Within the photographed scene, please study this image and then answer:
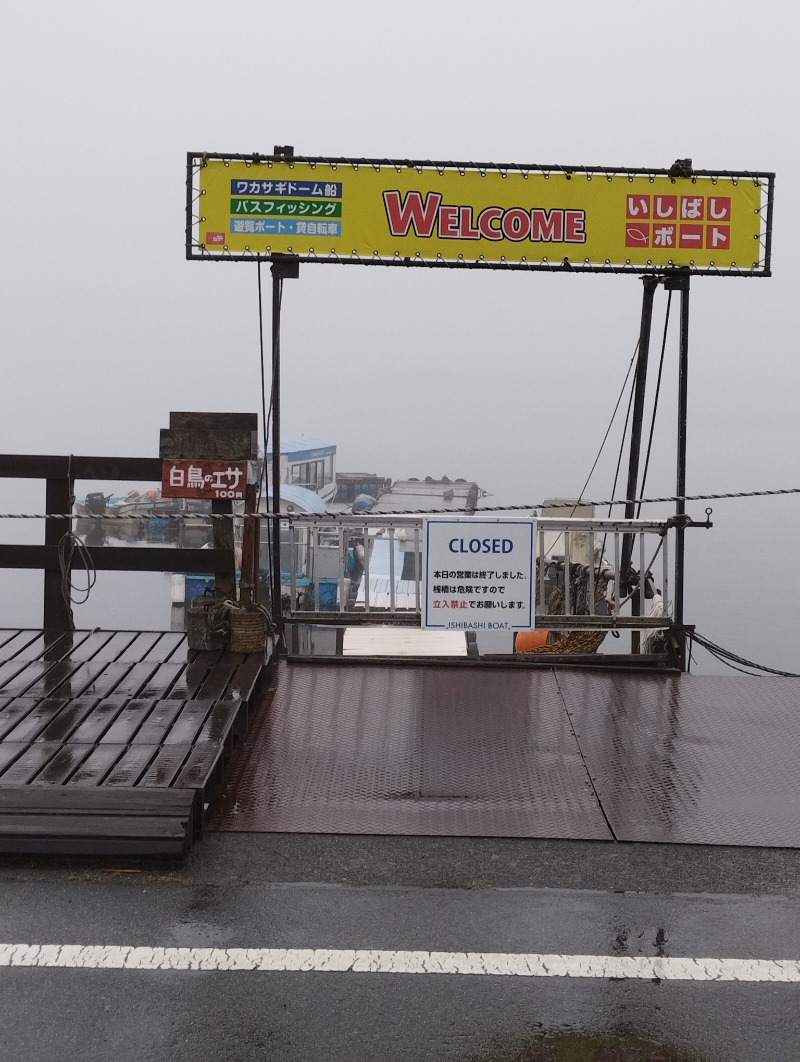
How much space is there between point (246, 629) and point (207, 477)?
117 centimetres

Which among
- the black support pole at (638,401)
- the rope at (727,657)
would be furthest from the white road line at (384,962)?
the black support pole at (638,401)

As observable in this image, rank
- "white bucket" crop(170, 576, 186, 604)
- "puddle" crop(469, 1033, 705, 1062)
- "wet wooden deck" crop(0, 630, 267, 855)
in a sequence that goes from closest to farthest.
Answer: "puddle" crop(469, 1033, 705, 1062), "wet wooden deck" crop(0, 630, 267, 855), "white bucket" crop(170, 576, 186, 604)

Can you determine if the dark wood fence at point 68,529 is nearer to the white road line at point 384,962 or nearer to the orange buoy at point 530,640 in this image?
the white road line at point 384,962

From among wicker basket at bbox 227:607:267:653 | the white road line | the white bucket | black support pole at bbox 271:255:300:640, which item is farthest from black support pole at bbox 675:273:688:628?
the white bucket

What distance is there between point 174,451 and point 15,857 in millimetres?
3626

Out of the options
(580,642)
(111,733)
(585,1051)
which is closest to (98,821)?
(111,733)

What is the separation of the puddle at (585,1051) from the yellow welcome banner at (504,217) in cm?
609

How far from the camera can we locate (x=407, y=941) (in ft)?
12.4

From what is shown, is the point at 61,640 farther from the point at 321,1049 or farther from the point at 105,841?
the point at 321,1049

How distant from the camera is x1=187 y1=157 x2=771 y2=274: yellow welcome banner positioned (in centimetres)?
779

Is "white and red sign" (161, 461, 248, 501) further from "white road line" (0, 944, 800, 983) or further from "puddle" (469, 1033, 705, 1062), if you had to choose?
"puddle" (469, 1033, 705, 1062)

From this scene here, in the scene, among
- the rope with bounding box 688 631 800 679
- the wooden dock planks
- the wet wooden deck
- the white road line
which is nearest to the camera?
the white road line

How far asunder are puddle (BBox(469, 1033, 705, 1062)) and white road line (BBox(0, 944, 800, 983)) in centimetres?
37

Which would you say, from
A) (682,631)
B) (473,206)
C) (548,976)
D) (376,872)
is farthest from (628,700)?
(473,206)
